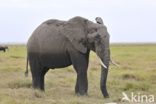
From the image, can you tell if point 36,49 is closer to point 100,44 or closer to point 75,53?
point 75,53

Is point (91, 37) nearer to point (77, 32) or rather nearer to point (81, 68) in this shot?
point (77, 32)

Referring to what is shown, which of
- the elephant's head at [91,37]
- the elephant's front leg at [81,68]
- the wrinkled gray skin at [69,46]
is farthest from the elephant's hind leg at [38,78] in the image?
the elephant's head at [91,37]

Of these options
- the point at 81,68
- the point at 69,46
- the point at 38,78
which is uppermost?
the point at 69,46

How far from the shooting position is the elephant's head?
26.9ft

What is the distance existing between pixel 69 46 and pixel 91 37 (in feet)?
2.50

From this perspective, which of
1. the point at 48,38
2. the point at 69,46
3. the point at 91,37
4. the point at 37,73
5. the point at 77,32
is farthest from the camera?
the point at 37,73

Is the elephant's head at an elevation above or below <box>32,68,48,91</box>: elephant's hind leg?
above

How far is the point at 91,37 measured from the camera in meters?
8.45

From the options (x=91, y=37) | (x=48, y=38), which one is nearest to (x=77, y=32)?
(x=91, y=37)

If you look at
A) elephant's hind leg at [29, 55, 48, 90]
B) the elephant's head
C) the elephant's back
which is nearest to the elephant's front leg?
the elephant's head

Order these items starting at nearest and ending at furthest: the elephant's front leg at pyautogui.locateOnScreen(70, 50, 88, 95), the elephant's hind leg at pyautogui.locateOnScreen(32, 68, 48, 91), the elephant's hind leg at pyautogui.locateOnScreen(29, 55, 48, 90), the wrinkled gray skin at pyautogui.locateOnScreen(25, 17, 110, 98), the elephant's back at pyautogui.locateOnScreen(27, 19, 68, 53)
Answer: the wrinkled gray skin at pyautogui.locateOnScreen(25, 17, 110, 98) → the elephant's front leg at pyautogui.locateOnScreen(70, 50, 88, 95) → the elephant's back at pyautogui.locateOnScreen(27, 19, 68, 53) → the elephant's hind leg at pyautogui.locateOnScreen(29, 55, 48, 90) → the elephant's hind leg at pyautogui.locateOnScreen(32, 68, 48, 91)

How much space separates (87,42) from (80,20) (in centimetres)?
87

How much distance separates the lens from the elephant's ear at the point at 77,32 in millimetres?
8633

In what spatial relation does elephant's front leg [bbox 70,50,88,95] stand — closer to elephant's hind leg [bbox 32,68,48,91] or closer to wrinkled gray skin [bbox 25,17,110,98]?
wrinkled gray skin [bbox 25,17,110,98]
